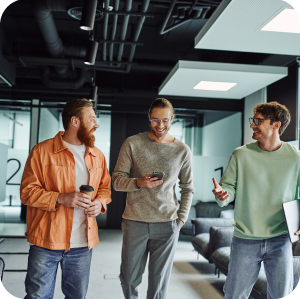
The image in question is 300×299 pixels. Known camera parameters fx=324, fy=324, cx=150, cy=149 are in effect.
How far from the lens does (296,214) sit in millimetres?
2115

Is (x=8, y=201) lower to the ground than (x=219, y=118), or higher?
lower

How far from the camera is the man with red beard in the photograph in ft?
6.16

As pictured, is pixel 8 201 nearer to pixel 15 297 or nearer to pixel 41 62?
pixel 41 62

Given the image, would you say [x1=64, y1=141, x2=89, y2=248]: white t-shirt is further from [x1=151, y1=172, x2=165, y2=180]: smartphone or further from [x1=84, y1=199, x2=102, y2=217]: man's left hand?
[x1=151, y1=172, x2=165, y2=180]: smartphone

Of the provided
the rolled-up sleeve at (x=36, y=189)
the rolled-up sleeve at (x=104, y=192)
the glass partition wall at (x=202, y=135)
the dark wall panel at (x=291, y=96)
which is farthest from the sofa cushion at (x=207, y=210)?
the rolled-up sleeve at (x=36, y=189)

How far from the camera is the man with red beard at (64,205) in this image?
1.88 meters

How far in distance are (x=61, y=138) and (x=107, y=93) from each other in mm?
5605

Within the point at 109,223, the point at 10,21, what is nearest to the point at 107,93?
the point at 10,21

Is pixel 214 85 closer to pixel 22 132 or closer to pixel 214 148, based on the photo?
pixel 214 148

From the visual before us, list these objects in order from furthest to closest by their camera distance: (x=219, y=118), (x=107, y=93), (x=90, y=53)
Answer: (x=219, y=118), (x=107, y=93), (x=90, y=53)

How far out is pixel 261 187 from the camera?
7.17 ft

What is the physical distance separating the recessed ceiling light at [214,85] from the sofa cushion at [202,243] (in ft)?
8.43

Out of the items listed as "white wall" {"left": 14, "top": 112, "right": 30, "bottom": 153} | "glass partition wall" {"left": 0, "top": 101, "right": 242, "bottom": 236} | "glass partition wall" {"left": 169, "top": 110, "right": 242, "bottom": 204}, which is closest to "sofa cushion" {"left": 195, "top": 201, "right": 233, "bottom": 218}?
"glass partition wall" {"left": 0, "top": 101, "right": 242, "bottom": 236}

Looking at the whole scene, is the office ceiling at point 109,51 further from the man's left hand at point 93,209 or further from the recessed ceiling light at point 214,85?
the man's left hand at point 93,209
